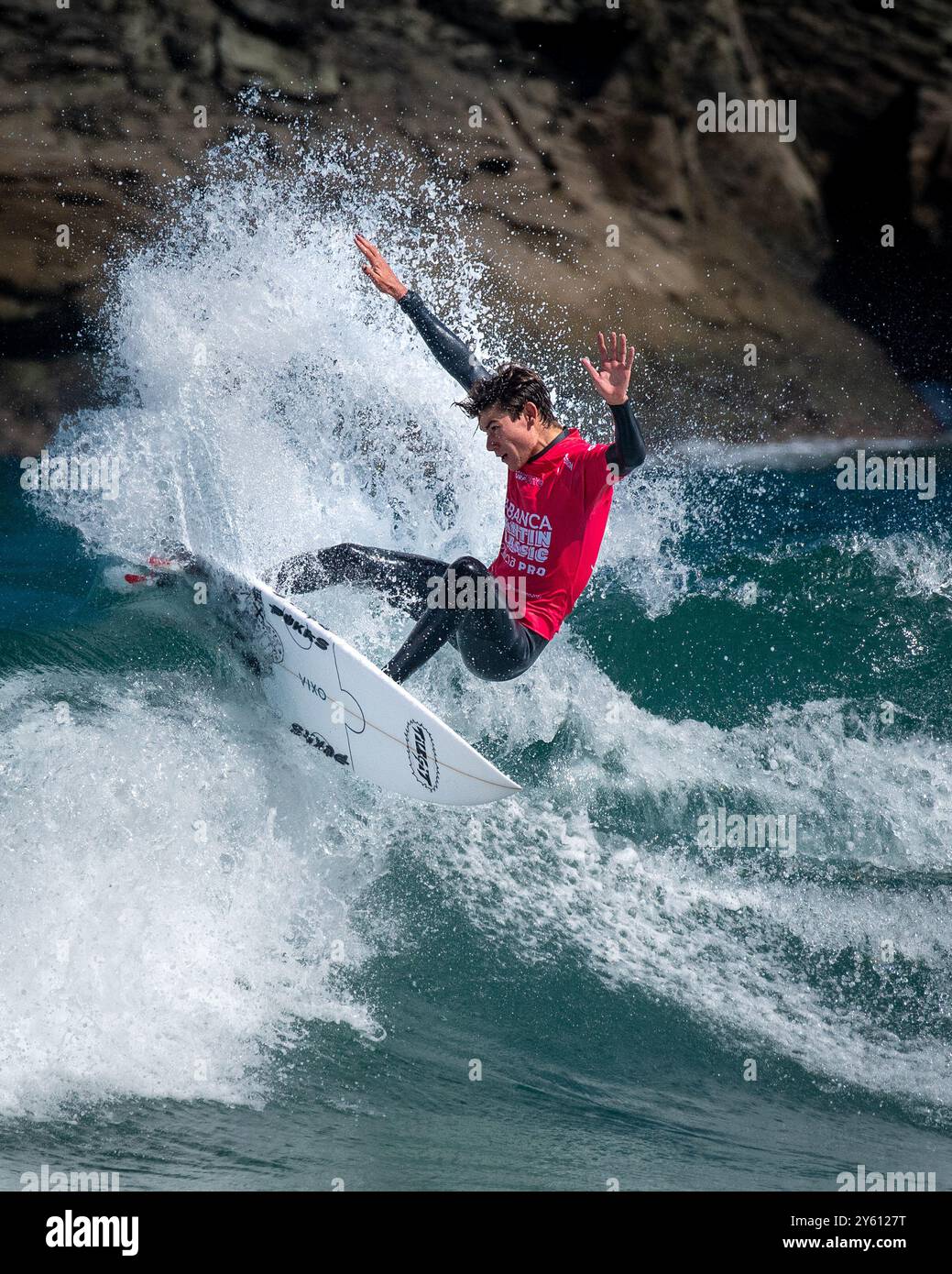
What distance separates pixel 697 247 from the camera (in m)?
12.5

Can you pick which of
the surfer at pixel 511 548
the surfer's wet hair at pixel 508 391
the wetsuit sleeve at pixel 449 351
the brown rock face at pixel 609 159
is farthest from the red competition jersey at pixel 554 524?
the brown rock face at pixel 609 159

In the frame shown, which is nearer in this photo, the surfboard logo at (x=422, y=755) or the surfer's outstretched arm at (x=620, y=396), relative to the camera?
the surfer's outstretched arm at (x=620, y=396)

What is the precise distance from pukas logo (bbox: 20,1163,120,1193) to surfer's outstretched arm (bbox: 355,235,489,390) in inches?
145

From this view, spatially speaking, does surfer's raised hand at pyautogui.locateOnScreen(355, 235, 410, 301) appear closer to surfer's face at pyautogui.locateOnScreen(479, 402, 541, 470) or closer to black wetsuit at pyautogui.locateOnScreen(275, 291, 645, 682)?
black wetsuit at pyautogui.locateOnScreen(275, 291, 645, 682)

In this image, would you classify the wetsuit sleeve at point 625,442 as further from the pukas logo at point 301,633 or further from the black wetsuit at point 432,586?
the pukas logo at point 301,633

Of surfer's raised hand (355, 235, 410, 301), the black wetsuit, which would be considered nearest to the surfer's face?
the black wetsuit

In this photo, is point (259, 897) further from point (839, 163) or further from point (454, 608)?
point (839, 163)

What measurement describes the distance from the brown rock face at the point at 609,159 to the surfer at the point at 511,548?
5990mm

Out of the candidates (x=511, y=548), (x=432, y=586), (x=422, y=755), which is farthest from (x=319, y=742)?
(x=511, y=548)

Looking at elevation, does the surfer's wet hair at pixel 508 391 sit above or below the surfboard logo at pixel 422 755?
above

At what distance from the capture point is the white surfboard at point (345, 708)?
16.6 feet

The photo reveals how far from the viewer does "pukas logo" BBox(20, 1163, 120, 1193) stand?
4.10 metres

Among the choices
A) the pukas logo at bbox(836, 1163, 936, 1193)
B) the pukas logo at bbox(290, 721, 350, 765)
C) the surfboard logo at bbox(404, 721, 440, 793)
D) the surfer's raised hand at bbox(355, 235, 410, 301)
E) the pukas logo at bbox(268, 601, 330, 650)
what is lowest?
the pukas logo at bbox(836, 1163, 936, 1193)

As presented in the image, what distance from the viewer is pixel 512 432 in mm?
4934
